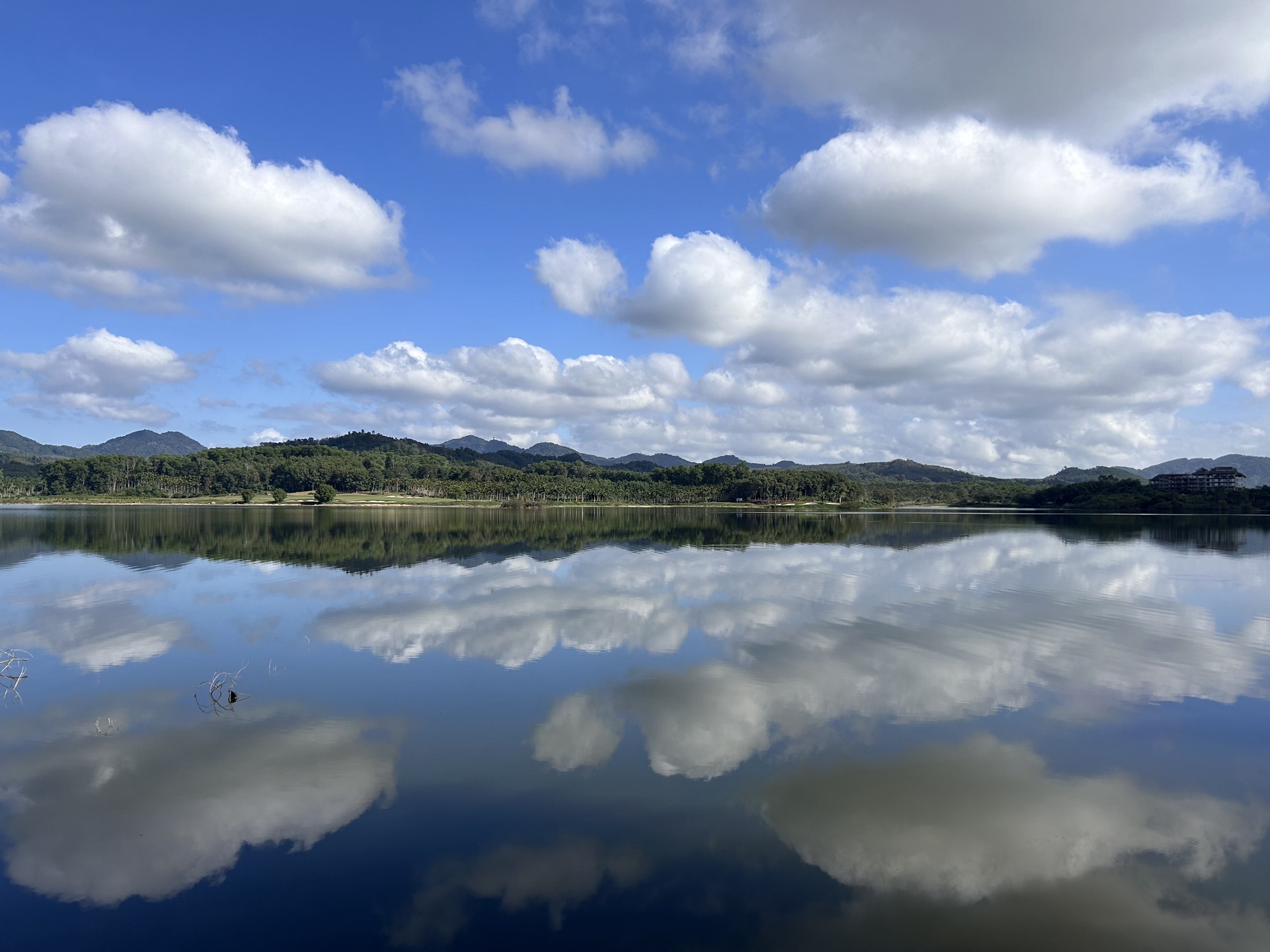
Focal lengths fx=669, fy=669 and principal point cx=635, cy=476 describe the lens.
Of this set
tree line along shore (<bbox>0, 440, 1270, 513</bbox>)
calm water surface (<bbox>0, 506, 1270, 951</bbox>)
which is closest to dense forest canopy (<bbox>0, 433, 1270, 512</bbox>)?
tree line along shore (<bbox>0, 440, 1270, 513</bbox>)

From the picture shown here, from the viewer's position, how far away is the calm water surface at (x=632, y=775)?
6434mm

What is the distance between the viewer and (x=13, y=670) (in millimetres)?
14141

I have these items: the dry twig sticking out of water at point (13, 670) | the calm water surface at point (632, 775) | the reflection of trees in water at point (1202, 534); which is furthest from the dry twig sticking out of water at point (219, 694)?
the reflection of trees in water at point (1202, 534)

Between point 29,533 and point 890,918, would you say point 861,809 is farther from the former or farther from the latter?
point 29,533

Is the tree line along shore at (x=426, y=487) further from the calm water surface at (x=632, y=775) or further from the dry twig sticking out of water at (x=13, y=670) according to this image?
the dry twig sticking out of water at (x=13, y=670)

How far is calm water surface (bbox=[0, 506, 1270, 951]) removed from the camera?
643 centimetres

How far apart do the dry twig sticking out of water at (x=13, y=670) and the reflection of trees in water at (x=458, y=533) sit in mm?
14834

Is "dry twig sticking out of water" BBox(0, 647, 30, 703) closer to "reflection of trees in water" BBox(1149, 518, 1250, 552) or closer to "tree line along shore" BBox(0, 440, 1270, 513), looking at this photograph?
"reflection of trees in water" BBox(1149, 518, 1250, 552)

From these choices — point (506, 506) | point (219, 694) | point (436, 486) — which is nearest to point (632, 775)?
point (219, 694)

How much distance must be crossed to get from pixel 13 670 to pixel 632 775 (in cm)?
1400

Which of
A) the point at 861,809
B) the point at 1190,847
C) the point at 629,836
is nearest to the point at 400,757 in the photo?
the point at 629,836

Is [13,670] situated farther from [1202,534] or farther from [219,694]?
[1202,534]

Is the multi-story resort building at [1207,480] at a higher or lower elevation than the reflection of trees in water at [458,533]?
higher

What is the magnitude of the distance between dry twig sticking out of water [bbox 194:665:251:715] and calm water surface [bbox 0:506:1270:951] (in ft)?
0.22
